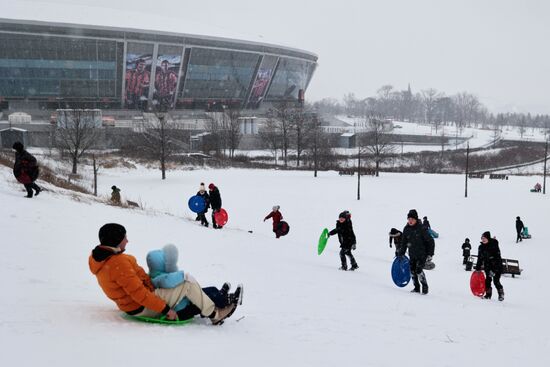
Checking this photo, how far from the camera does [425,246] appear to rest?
9750 millimetres

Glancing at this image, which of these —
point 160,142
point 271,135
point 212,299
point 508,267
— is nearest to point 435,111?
point 271,135

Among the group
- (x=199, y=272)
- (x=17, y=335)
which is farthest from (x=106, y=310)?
(x=199, y=272)

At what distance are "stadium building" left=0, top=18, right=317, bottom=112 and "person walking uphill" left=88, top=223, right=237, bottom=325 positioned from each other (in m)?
64.6

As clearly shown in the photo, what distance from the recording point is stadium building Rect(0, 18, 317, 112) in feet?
208

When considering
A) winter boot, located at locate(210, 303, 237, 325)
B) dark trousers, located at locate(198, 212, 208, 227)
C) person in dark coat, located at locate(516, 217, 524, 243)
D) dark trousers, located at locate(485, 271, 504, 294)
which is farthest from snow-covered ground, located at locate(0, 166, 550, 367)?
person in dark coat, located at locate(516, 217, 524, 243)

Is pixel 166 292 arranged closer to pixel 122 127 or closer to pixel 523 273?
pixel 523 273

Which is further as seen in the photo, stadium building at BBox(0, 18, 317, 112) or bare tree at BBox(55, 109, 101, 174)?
stadium building at BBox(0, 18, 317, 112)

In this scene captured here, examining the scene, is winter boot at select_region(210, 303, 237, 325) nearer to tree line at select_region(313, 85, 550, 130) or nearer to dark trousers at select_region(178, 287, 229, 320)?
dark trousers at select_region(178, 287, 229, 320)

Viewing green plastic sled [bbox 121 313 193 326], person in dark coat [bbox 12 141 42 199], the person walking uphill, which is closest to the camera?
the person walking uphill

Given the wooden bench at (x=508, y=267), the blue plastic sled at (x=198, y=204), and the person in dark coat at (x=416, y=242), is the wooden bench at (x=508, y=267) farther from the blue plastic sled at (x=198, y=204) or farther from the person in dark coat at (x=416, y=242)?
the blue plastic sled at (x=198, y=204)

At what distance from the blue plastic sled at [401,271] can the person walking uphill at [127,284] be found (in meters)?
5.69

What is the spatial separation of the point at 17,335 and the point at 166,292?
56.6 inches

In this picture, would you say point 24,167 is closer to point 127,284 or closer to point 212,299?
point 212,299

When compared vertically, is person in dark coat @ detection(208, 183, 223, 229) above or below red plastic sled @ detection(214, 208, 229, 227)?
above
